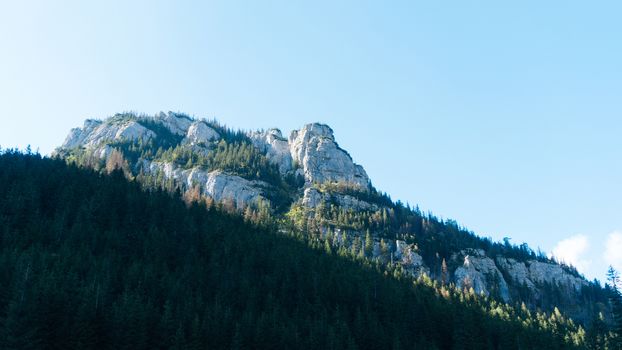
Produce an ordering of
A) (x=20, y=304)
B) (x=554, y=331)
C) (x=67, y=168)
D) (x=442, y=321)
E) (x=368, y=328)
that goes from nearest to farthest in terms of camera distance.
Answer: (x=20, y=304) < (x=368, y=328) < (x=442, y=321) < (x=554, y=331) < (x=67, y=168)

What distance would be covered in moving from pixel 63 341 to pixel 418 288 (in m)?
102

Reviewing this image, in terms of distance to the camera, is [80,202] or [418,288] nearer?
[80,202]

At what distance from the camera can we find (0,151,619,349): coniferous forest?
65.6 meters

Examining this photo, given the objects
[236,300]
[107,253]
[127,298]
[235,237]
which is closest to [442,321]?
[236,300]

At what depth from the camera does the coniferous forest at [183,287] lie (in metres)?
65.6

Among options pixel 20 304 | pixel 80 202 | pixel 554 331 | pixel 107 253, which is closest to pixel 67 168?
pixel 80 202

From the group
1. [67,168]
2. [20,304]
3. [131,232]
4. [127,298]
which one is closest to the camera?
[20,304]

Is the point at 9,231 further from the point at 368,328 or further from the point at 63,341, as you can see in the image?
the point at 368,328

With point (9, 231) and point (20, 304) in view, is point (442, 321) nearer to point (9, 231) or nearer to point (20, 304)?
point (20, 304)

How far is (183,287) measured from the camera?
91438mm

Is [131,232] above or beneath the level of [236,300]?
above

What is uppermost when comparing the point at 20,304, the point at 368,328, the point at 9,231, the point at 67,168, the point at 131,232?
the point at 67,168

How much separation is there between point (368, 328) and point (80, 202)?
8700cm

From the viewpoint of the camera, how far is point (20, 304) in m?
57.8
